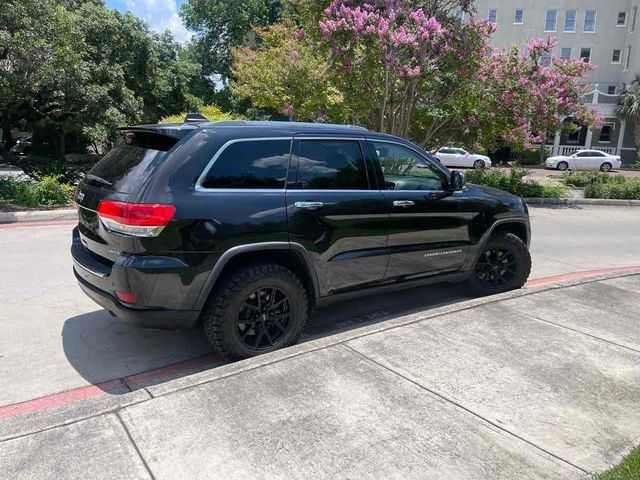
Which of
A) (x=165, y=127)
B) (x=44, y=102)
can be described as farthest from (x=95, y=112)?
(x=165, y=127)

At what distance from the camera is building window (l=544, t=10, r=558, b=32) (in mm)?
42094

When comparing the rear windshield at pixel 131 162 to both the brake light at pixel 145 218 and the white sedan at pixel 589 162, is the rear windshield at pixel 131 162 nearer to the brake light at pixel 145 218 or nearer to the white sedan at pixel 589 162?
the brake light at pixel 145 218

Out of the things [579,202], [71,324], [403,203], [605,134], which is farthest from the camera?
[605,134]

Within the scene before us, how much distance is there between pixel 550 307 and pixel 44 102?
1269 centimetres

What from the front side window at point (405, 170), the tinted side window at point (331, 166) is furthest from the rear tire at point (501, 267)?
the tinted side window at point (331, 166)

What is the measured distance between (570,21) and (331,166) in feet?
150

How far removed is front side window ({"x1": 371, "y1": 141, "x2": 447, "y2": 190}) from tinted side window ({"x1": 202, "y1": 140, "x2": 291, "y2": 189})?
1017 millimetres

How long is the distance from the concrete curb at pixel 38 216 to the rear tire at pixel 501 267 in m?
8.32

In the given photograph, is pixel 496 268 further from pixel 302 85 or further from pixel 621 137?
pixel 621 137

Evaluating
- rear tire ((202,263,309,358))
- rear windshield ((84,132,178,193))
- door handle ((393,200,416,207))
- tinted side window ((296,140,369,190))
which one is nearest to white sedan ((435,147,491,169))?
door handle ((393,200,416,207))

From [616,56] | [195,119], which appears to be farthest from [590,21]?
[195,119]

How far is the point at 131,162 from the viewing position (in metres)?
3.94

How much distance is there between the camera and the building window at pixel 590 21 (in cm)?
4188

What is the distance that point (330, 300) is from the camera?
176 inches
